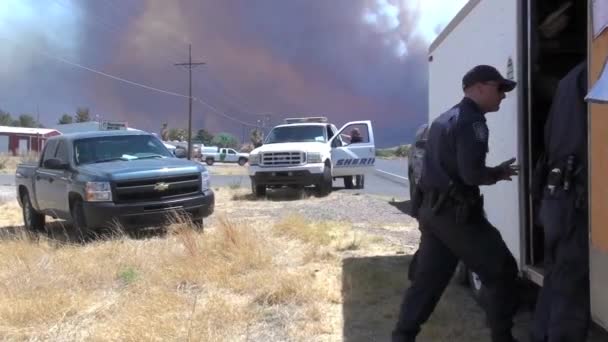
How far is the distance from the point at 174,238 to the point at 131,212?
792 millimetres

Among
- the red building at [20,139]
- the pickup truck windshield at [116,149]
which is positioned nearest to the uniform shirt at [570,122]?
the pickup truck windshield at [116,149]

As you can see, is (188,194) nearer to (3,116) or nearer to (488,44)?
(488,44)

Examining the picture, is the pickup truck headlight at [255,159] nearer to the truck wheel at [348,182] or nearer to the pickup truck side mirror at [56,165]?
the truck wheel at [348,182]

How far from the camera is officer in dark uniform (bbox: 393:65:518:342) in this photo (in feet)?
12.4

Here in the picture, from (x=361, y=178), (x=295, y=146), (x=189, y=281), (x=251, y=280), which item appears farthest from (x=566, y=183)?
(x=361, y=178)

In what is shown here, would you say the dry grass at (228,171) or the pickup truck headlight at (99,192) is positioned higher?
the dry grass at (228,171)

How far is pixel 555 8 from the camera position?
184 inches

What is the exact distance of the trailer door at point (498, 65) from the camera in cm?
432

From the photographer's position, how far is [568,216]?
336 cm

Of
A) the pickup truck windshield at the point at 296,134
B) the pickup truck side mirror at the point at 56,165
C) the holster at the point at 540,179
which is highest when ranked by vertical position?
the pickup truck windshield at the point at 296,134

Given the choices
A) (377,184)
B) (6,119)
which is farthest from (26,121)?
(377,184)

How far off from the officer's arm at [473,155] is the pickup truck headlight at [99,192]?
5973mm

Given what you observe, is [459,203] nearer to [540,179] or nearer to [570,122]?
[540,179]

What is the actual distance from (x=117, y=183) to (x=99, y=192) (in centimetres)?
26
